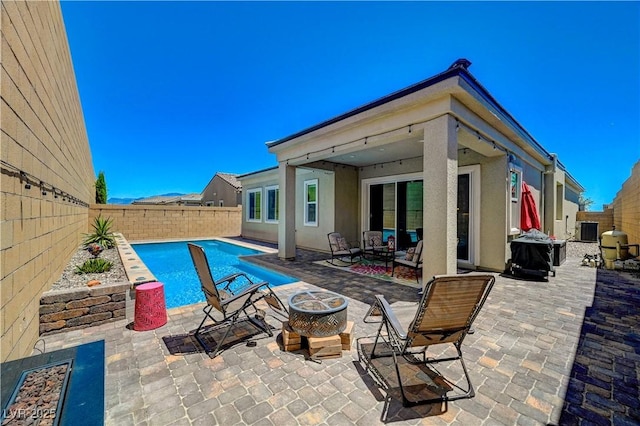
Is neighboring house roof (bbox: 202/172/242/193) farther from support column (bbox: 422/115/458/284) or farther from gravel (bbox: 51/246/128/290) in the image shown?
support column (bbox: 422/115/458/284)

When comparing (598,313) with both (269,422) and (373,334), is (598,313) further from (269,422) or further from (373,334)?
(269,422)

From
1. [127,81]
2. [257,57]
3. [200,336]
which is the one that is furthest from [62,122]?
[127,81]

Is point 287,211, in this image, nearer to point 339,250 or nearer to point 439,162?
point 339,250

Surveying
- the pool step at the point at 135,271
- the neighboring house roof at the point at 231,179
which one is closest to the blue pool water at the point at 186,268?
the pool step at the point at 135,271

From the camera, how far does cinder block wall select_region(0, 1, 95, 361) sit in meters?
2.22

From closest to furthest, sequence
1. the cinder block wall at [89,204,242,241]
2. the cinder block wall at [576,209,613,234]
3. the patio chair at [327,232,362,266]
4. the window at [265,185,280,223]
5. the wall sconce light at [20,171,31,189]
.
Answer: the wall sconce light at [20,171,31,189] < the patio chair at [327,232,362,266] < the window at [265,185,280,223] < the cinder block wall at [89,204,242,241] < the cinder block wall at [576,209,613,234]

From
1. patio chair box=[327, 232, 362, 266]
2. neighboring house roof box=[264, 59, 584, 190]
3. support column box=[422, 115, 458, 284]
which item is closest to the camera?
neighboring house roof box=[264, 59, 584, 190]

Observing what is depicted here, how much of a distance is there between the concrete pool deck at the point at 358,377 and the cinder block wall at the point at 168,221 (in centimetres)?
1380

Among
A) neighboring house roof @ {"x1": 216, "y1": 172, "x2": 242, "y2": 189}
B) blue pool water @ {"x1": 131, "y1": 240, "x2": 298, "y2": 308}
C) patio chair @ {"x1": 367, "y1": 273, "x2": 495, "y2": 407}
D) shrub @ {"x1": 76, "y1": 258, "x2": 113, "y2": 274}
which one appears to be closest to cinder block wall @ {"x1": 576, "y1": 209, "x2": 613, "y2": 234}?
blue pool water @ {"x1": 131, "y1": 240, "x2": 298, "y2": 308}

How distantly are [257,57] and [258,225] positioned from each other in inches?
340

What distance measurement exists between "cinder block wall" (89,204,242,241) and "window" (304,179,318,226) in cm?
870

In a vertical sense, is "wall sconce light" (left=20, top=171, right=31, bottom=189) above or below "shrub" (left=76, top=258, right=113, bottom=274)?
above

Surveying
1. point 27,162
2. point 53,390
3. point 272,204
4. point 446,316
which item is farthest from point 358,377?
point 272,204

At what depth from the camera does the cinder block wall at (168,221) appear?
14703 mm
